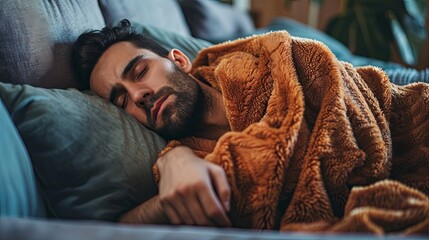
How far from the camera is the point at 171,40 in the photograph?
135 cm

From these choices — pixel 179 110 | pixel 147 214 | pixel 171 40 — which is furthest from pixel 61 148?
pixel 171 40

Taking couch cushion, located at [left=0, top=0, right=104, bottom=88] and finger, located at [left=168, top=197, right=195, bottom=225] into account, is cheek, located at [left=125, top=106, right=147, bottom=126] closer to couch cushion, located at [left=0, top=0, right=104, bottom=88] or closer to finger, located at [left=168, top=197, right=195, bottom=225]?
couch cushion, located at [left=0, top=0, right=104, bottom=88]

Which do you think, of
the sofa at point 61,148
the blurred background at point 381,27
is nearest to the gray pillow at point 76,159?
the sofa at point 61,148

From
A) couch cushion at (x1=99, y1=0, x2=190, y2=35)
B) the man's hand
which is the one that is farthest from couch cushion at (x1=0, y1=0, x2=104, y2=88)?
the man's hand

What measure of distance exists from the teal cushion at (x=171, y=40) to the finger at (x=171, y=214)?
2.24 feet

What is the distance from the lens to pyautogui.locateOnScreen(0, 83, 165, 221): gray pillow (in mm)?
771

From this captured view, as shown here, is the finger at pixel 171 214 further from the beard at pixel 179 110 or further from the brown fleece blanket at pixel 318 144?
the beard at pixel 179 110

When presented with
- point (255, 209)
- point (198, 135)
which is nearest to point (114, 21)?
point (198, 135)

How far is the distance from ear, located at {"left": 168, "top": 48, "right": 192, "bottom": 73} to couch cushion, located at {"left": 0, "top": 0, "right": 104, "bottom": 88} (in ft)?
Result: 0.77

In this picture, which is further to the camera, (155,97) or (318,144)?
(155,97)

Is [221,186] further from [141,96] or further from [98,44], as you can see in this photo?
[98,44]

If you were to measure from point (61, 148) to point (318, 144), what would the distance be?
0.44 meters

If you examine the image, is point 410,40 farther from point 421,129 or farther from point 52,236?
point 52,236

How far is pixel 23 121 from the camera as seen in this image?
78 cm
